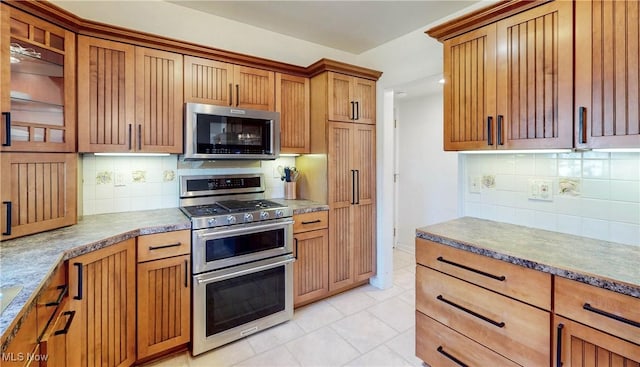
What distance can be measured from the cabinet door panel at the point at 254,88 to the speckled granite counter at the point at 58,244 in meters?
1.06

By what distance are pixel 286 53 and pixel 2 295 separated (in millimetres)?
2723

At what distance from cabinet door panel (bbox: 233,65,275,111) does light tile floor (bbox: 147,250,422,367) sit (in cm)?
186

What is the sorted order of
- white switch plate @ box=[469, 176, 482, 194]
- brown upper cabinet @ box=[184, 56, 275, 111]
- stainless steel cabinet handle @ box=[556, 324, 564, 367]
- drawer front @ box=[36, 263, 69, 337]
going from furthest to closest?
brown upper cabinet @ box=[184, 56, 275, 111] < white switch plate @ box=[469, 176, 482, 194] < stainless steel cabinet handle @ box=[556, 324, 564, 367] < drawer front @ box=[36, 263, 69, 337]

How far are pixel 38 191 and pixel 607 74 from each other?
9.59 ft

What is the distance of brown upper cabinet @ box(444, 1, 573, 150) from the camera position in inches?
57.1

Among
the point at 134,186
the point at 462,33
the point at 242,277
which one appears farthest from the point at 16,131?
the point at 462,33

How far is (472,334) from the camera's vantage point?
5.06 ft

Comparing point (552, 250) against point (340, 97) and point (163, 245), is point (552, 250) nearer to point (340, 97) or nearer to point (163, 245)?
point (340, 97)

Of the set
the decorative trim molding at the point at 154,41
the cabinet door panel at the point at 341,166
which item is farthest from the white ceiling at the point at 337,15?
the cabinet door panel at the point at 341,166

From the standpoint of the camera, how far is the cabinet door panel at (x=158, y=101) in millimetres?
2025

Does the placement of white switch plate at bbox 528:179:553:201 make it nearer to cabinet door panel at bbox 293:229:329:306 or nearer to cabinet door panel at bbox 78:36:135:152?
cabinet door panel at bbox 293:229:329:306

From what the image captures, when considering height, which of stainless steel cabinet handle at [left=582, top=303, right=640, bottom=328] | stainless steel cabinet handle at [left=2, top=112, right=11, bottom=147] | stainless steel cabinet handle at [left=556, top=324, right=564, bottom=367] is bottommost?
stainless steel cabinet handle at [left=556, top=324, right=564, bottom=367]

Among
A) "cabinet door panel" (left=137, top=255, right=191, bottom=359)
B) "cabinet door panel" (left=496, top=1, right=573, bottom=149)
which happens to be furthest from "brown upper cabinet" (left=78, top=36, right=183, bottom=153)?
"cabinet door panel" (left=496, top=1, right=573, bottom=149)

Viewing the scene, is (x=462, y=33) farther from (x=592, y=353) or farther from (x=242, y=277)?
(x=242, y=277)
